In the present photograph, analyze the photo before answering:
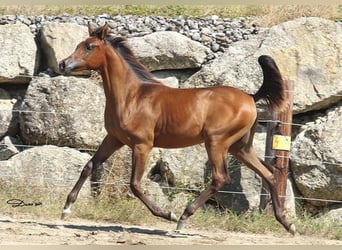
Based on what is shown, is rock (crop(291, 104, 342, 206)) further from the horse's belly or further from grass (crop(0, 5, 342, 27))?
grass (crop(0, 5, 342, 27))

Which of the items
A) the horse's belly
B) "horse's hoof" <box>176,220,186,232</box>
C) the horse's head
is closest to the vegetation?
"horse's hoof" <box>176,220,186,232</box>

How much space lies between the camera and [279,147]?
7.82 metres

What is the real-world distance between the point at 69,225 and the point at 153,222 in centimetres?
104

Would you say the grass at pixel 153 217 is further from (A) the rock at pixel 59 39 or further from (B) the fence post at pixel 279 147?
(A) the rock at pixel 59 39

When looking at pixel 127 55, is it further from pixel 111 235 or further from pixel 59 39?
pixel 59 39

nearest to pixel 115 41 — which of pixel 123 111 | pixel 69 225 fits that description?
pixel 123 111

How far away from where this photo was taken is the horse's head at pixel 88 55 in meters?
6.56

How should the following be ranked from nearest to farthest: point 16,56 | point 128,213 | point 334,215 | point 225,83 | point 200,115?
point 200,115 → point 128,213 → point 334,215 → point 225,83 → point 16,56

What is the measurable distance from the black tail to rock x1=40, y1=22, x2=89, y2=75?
3.48 metres

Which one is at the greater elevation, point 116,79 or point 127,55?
point 127,55

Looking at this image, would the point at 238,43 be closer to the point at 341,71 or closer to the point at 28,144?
the point at 341,71

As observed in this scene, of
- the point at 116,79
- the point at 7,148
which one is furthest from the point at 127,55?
the point at 7,148

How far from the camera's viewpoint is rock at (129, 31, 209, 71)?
9.18m

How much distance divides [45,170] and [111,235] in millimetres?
2599
